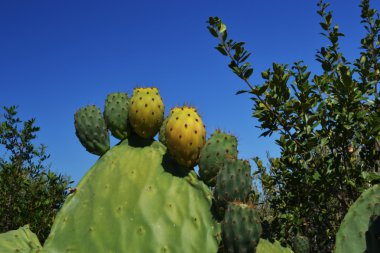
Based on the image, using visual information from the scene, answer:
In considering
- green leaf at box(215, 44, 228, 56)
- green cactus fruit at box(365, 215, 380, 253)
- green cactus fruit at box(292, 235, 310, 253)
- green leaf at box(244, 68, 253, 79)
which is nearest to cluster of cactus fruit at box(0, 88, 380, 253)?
green cactus fruit at box(365, 215, 380, 253)

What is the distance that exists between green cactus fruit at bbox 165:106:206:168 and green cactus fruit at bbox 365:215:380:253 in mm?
1386

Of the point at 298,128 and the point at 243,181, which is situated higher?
the point at 298,128

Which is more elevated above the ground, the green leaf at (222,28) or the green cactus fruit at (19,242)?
the green leaf at (222,28)

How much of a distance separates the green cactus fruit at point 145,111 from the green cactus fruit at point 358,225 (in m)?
Answer: 1.74

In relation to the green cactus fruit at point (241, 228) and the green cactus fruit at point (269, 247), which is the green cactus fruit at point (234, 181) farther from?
the green cactus fruit at point (269, 247)

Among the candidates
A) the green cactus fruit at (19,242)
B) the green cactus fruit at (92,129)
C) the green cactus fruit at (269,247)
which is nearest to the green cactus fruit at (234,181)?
the green cactus fruit at (269,247)

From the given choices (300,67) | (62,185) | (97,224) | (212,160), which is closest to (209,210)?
(212,160)

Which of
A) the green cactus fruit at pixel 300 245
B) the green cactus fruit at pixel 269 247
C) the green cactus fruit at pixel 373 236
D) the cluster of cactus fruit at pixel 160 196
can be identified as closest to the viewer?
the green cactus fruit at pixel 373 236

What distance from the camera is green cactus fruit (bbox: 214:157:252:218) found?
309 cm

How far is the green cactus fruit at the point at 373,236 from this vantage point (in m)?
2.72

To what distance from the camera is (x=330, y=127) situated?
4676 millimetres

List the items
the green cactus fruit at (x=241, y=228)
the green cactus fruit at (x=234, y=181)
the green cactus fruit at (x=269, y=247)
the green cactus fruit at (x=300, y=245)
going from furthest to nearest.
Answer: the green cactus fruit at (x=300, y=245), the green cactus fruit at (x=269, y=247), the green cactus fruit at (x=234, y=181), the green cactus fruit at (x=241, y=228)

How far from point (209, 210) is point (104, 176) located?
95cm

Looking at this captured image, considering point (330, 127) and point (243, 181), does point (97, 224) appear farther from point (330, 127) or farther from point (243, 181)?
point (330, 127)
